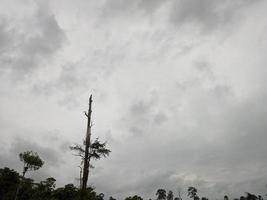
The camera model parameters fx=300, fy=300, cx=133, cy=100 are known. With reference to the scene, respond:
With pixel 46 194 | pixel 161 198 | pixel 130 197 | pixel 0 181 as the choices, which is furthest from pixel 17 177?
pixel 161 198

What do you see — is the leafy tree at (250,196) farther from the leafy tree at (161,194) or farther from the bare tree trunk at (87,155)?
the bare tree trunk at (87,155)

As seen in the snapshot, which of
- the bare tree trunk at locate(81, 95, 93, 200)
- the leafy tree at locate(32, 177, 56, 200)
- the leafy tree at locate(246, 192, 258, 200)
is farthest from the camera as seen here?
the leafy tree at locate(246, 192, 258, 200)

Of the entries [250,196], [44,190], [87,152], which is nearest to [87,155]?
[87,152]

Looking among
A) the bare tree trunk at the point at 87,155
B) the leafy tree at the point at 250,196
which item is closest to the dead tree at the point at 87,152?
the bare tree trunk at the point at 87,155

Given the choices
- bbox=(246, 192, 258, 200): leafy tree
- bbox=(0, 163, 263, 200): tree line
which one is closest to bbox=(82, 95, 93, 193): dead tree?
bbox=(0, 163, 263, 200): tree line

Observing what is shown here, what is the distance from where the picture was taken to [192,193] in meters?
151

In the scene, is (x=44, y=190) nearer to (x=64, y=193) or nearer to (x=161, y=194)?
(x=64, y=193)

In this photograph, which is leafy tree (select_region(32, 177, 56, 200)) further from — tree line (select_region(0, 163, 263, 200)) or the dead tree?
the dead tree

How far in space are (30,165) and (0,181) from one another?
17.8 meters

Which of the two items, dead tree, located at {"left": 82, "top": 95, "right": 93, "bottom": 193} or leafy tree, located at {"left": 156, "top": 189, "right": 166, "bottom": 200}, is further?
leafy tree, located at {"left": 156, "top": 189, "right": 166, "bottom": 200}

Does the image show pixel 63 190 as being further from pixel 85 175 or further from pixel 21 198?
pixel 85 175

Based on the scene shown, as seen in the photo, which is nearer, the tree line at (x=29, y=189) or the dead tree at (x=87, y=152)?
the dead tree at (x=87, y=152)

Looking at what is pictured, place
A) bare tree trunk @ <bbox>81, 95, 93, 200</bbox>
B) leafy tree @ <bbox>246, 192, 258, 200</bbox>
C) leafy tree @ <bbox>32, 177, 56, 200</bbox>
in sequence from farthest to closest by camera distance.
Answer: leafy tree @ <bbox>246, 192, 258, 200</bbox> → leafy tree @ <bbox>32, 177, 56, 200</bbox> → bare tree trunk @ <bbox>81, 95, 93, 200</bbox>

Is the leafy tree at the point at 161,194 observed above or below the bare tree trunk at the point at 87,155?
above
